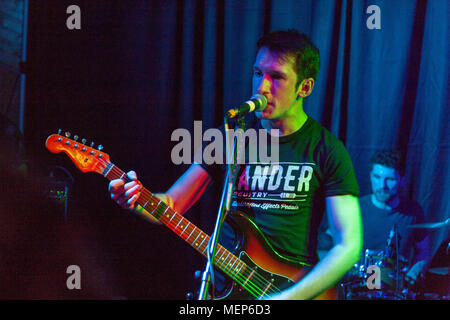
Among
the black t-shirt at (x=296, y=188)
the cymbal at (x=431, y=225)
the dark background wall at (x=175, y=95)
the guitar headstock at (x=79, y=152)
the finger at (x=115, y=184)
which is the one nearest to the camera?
the finger at (x=115, y=184)

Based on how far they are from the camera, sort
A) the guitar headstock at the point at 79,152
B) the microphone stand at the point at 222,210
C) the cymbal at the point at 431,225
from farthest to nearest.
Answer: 1. the cymbal at the point at 431,225
2. the guitar headstock at the point at 79,152
3. the microphone stand at the point at 222,210

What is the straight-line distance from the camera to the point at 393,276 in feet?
8.86

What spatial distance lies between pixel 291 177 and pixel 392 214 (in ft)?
3.15

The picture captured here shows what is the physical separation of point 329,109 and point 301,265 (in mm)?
1163

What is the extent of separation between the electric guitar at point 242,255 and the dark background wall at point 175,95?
0.79 metres

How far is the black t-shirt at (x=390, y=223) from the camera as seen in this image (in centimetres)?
279

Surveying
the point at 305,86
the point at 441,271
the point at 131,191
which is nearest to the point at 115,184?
the point at 131,191

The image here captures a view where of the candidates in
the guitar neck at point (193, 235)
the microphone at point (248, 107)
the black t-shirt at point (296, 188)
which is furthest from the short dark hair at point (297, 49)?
the guitar neck at point (193, 235)

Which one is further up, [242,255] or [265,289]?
[242,255]

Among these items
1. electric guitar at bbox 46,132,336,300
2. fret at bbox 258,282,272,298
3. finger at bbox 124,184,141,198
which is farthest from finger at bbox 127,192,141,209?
fret at bbox 258,282,272,298

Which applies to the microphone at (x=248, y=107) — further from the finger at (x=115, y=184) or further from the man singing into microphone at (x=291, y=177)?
the finger at (x=115, y=184)

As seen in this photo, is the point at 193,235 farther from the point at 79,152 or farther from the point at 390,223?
the point at 390,223

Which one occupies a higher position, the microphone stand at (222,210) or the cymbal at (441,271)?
the microphone stand at (222,210)

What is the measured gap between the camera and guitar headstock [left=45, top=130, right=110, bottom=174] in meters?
2.04
